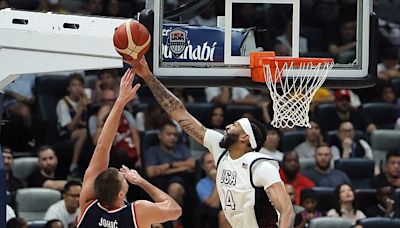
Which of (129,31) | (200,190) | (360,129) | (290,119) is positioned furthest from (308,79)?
(360,129)

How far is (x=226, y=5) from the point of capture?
7414mm

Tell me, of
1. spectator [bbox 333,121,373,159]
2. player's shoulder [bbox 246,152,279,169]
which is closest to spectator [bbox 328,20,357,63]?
spectator [bbox 333,121,373,159]

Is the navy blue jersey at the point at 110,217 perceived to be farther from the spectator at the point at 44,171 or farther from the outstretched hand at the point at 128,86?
the spectator at the point at 44,171

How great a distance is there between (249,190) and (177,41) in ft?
3.45

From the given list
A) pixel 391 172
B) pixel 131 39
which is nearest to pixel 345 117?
pixel 391 172

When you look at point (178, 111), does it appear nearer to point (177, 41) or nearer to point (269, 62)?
point (177, 41)

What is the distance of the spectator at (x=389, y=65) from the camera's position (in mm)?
13555

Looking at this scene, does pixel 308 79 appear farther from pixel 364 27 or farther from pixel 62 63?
pixel 62 63

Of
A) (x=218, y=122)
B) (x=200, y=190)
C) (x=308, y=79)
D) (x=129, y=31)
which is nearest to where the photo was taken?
(x=129, y=31)

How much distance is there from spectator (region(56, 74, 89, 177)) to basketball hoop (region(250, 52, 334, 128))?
4.33 metres

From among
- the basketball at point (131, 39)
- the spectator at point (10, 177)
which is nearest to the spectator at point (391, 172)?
the spectator at point (10, 177)

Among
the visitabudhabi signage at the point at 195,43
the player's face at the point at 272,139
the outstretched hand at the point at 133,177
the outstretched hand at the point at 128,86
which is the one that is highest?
the visitabudhabi signage at the point at 195,43

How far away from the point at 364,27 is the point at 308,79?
0.52 metres

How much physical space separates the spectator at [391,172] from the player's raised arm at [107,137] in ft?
16.1
